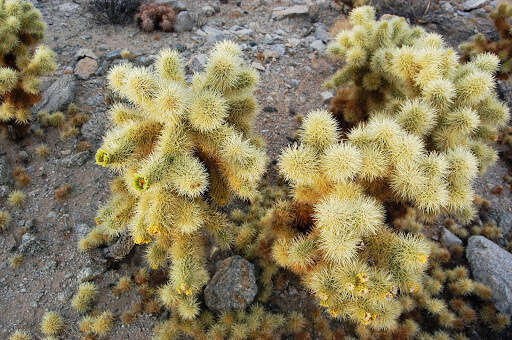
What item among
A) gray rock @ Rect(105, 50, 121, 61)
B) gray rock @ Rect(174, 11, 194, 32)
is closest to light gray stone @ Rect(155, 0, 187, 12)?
gray rock @ Rect(174, 11, 194, 32)

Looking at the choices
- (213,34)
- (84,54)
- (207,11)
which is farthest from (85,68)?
(207,11)

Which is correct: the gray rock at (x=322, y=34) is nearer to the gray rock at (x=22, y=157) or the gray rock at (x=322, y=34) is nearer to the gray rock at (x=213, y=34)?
the gray rock at (x=213, y=34)

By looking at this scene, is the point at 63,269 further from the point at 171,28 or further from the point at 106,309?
the point at 171,28

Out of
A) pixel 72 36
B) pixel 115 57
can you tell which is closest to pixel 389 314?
pixel 115 57

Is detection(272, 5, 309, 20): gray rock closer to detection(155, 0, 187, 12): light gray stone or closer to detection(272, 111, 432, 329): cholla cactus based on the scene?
detection(155, 0, 187, 12): light gray stone

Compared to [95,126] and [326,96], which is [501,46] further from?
[95,126]

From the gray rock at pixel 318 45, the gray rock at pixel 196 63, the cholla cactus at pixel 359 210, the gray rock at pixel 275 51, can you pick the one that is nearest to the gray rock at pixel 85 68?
the gray rock at pixel 196 63
